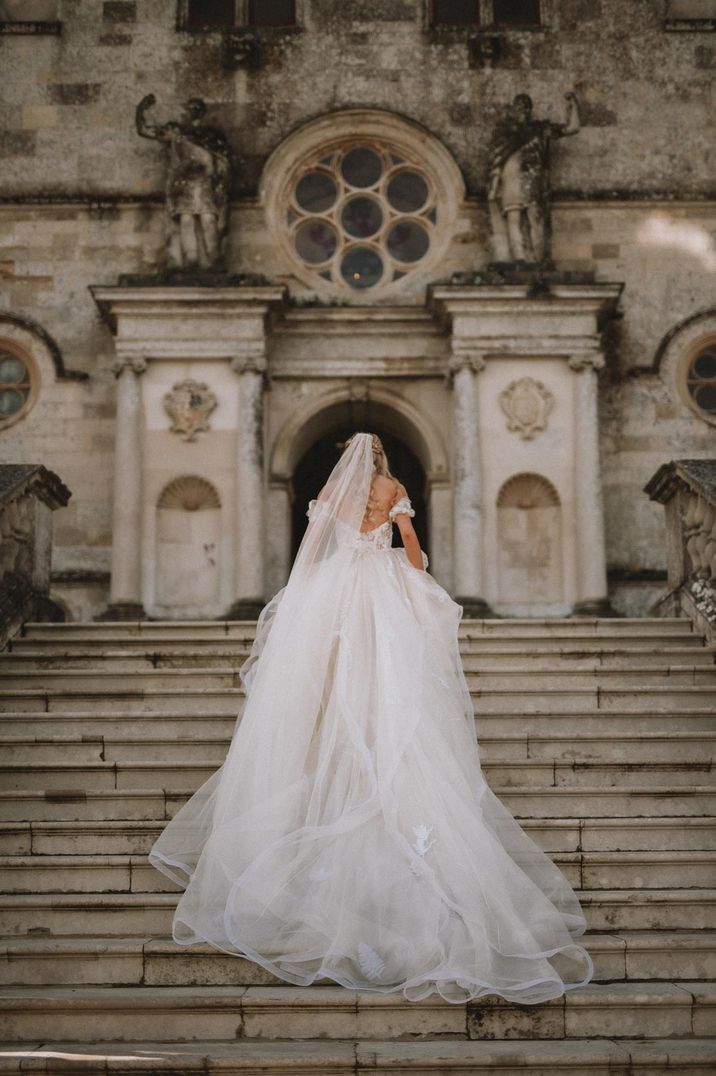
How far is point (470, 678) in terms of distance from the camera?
30.0 ft

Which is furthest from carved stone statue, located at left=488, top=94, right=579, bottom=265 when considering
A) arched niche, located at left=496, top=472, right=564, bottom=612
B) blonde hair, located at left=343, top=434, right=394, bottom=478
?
blonde hair, located at left=343, top=434, right=394, bottom=478

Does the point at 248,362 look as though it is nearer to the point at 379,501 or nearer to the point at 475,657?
the point at 475,657

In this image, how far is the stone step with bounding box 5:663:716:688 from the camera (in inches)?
360

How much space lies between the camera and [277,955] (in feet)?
18.5

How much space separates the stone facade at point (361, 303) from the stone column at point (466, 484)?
33 mm

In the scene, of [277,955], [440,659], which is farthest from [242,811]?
[440,659]

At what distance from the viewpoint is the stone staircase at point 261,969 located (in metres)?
5.36

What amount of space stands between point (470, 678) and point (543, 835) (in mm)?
2250

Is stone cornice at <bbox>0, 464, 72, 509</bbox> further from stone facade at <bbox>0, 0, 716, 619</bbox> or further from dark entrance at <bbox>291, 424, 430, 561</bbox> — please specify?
dark entrance at <bbox>291, 424, 430, 561</bbox>

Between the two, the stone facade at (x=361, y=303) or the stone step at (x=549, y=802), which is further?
the stone facade at (x=361, y=303)

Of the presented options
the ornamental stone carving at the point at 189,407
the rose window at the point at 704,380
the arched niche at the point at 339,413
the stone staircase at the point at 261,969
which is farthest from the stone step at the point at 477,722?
the rose window at the point at 704,380

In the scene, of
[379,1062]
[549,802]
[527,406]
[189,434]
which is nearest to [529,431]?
[527,406]

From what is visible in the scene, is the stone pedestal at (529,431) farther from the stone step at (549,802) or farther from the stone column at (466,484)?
the stone step at (549,802)

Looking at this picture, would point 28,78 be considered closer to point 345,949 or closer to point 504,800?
point 504,800
